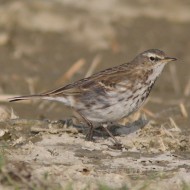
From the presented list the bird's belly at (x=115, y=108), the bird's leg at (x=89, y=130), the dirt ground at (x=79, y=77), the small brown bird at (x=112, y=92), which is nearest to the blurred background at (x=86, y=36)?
the dirt ground at (x=79, y=77)

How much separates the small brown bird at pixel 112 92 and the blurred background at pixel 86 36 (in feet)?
13.2

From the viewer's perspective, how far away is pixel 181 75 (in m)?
13.9

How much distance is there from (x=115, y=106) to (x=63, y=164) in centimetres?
128

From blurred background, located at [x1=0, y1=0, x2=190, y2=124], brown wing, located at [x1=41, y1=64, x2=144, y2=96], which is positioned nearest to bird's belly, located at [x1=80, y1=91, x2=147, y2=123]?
brown wing, located at [x1=41, y1=64, x2=144, y2=96]

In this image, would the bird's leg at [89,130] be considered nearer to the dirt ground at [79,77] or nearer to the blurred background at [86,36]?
the dirt ground at [79,77]

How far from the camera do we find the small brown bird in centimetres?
859

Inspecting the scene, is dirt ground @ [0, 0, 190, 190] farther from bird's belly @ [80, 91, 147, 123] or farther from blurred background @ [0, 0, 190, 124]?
bird's belly @ [80, 91, 147, 123]

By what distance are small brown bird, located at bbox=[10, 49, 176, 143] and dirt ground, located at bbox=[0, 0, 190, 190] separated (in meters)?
0.27

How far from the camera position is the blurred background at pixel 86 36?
13906 mm

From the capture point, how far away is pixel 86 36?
15.4 metres

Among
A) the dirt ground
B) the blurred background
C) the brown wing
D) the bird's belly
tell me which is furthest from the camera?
the blurred background

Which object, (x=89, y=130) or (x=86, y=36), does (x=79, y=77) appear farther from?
(x=89, y=130)

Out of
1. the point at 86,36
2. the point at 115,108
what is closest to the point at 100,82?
the point at 115,108

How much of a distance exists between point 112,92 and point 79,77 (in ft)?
15.3
